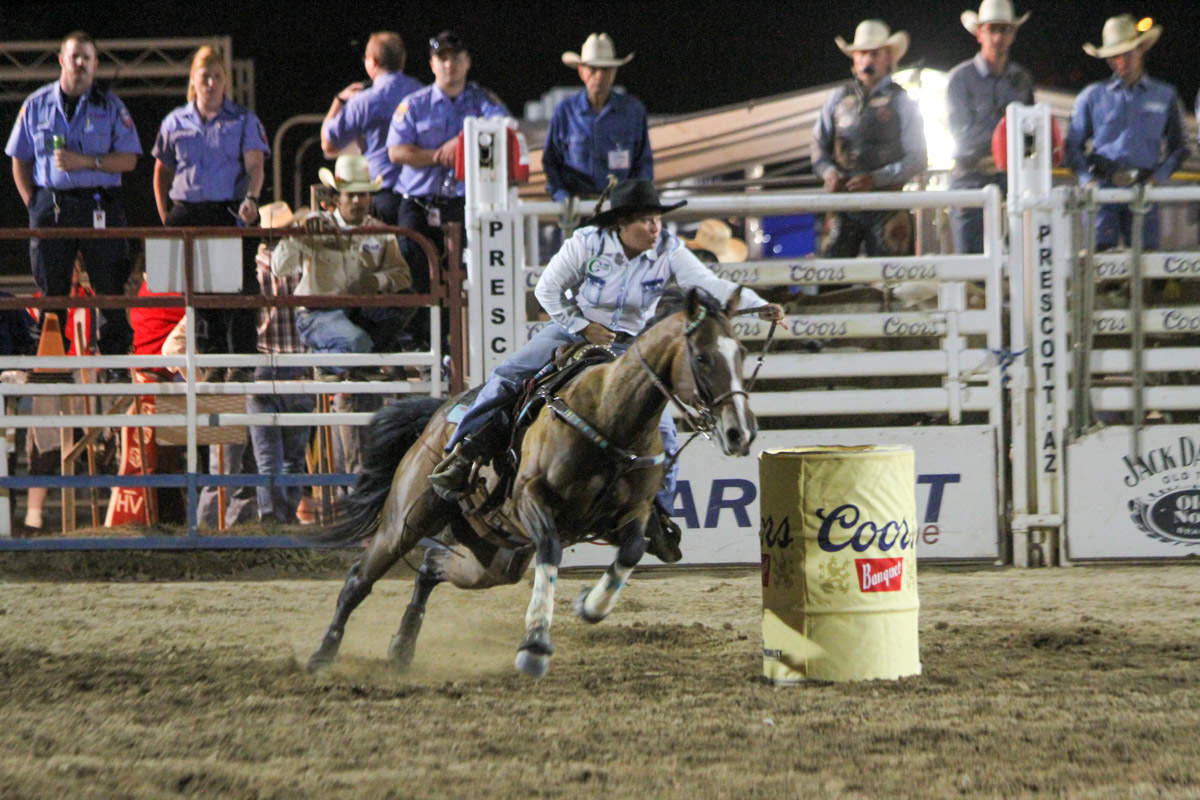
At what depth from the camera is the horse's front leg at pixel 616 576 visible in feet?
18.9

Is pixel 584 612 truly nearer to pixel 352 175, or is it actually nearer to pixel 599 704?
pixel 599 704

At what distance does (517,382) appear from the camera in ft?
20.1

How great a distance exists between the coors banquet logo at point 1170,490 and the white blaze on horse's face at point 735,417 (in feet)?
13.5

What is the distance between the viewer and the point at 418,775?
4043 millimetres

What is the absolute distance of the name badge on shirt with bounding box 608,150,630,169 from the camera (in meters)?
8.80

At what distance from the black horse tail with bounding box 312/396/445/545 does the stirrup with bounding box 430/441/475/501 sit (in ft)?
1.89

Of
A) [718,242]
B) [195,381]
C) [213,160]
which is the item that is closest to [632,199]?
[195,381]

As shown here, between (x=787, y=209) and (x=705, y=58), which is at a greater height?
(x=705, y=58)

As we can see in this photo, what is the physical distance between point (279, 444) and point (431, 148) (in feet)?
6.67

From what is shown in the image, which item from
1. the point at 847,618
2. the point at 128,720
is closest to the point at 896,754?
the point at 847,618

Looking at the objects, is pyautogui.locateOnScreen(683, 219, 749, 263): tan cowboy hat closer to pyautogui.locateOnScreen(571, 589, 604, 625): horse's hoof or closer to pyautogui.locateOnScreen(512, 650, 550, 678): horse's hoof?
pyautogui.locateOnScreen(571, 589, 604, 625): horse's hoof

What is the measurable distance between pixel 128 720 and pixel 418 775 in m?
1.38

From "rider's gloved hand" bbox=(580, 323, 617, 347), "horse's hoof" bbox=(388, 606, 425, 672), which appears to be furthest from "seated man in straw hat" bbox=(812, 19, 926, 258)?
"horse's hoof" bbox=(388, 606, 425, 672)

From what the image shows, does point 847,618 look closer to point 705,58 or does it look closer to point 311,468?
point 311,468
